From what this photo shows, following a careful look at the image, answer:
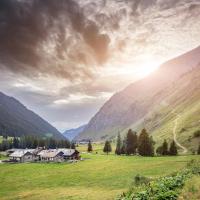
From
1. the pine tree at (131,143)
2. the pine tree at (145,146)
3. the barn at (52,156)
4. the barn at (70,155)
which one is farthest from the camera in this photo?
the barn at (70,155)

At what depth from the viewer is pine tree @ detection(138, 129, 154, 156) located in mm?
145375

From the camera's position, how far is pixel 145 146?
481ft

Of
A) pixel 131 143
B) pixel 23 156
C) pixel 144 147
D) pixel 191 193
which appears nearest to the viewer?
pixel 191 193

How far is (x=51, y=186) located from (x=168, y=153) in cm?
8344

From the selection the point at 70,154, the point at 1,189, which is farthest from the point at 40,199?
the point at 70,154

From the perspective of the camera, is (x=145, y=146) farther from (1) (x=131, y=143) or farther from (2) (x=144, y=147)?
(1) (x=131, y=143)

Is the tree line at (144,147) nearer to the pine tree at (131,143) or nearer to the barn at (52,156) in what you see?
the pine tree at (131,143)

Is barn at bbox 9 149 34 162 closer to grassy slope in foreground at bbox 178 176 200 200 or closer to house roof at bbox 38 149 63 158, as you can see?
house roof at bbox 38 149 63 158

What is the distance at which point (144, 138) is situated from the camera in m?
149

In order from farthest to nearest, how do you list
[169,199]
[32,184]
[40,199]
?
[32,184] < [40,199] < [169,199]

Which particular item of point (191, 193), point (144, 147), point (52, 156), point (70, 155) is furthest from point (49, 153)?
point (191, 193)

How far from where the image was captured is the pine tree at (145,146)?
14538 centimetres

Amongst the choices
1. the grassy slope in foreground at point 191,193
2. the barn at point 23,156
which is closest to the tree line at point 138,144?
the barn at point 23,156

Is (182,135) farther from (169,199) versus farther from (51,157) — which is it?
(169,199)
